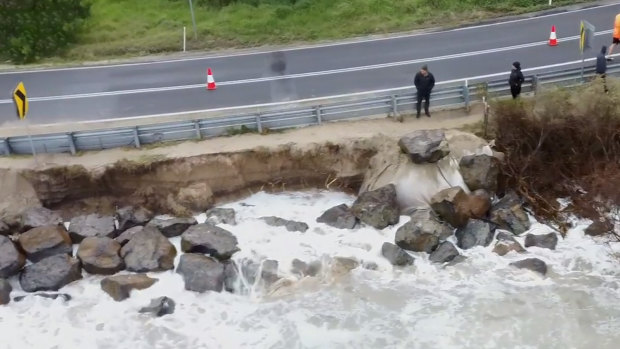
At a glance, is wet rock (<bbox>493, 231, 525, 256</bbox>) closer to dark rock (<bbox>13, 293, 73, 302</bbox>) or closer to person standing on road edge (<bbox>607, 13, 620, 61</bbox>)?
person standing on road edge (<bbox>607, 13, 620, 61</bbox>)

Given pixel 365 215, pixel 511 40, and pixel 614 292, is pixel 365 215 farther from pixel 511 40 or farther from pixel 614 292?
pixel 511 40

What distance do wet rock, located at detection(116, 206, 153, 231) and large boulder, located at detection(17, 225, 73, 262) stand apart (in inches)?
47.2

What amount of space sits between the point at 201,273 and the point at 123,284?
4.91ft

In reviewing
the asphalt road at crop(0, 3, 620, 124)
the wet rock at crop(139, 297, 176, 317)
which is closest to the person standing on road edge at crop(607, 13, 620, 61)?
the asphalt road at crop(0, 3, 620, 124)

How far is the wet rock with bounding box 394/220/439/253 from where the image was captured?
1388 cm

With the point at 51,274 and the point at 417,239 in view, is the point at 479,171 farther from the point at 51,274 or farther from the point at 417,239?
the point at 51,274

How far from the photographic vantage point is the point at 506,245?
13828 mm

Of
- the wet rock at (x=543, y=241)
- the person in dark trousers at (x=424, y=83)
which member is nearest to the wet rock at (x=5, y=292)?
the person in dark trousers at (x=424, y=83)

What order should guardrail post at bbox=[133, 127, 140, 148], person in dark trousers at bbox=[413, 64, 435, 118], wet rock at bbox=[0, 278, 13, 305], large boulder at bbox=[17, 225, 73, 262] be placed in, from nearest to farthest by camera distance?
wet rock at bbox=[0, 278, 13, 305] → large boulder at bbox=[17, 225, 73, 262] → person in dark trousers at bbox=[413, 64, 435, 118] → guardrail post at bbox=[133, 127, 140, 148]

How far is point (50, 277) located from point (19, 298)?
0.68m

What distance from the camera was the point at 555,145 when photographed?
15047 mm

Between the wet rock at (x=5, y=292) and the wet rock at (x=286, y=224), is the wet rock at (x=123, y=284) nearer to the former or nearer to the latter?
the wet rock at (x=5, y=292)

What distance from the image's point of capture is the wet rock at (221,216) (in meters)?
14.8

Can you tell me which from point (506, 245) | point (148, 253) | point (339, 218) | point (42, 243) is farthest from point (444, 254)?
point (42, 243)
